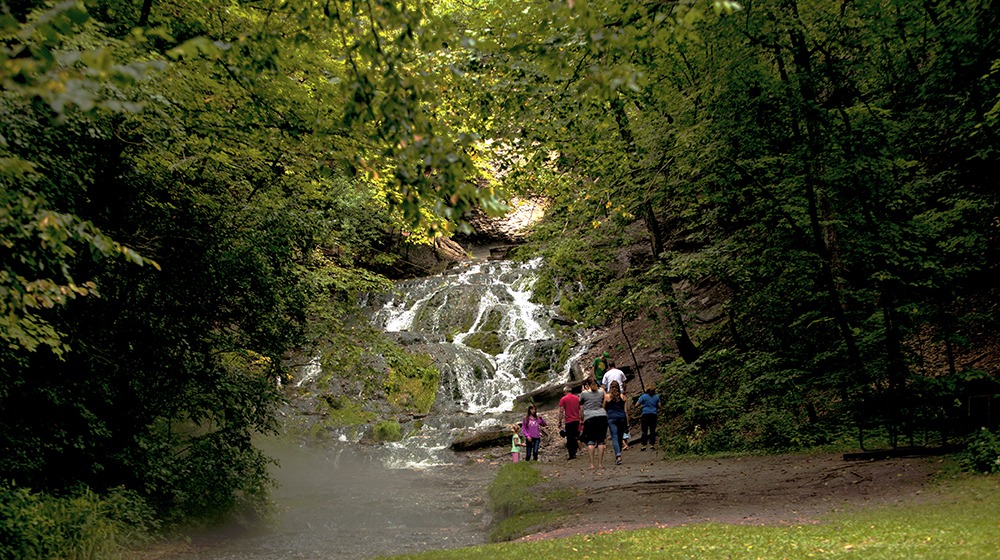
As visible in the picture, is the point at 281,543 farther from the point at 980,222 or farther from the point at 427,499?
the point at 980,222

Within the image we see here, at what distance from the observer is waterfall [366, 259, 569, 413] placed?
25.4 metres

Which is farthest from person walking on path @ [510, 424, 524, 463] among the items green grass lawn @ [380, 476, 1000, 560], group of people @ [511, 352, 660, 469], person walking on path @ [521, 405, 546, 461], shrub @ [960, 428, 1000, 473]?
shrub @ [960, 428, 1000, 473]

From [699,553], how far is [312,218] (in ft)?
29.9

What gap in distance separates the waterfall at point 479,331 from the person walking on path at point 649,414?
6.54m

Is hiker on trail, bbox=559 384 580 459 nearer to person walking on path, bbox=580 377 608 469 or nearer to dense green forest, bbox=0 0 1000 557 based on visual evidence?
person walking on path, bbox=580 377 608 469

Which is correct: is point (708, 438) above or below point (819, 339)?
below

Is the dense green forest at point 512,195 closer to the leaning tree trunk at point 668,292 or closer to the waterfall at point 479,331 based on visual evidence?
the leaning tree trunk at point 668,292

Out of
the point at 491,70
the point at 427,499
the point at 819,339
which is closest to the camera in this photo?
the point at 491,70

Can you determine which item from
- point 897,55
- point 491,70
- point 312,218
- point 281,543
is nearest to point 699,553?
point 491,70

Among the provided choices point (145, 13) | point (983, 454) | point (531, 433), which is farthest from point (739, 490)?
point (145, 13)

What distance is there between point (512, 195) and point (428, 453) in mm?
14940

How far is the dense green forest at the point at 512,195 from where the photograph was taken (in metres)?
8.22

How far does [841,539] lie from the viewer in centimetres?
592

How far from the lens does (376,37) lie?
370 cm
